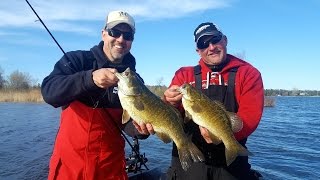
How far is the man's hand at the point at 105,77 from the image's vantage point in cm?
369

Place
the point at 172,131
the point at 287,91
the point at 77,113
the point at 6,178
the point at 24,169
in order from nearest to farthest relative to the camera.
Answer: the point at 172,131 < the point at 77,113 < the point at 6,178 < the point at 24,169 < the point at 287,91

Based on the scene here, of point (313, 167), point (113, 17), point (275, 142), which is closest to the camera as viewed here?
point (113, 17)

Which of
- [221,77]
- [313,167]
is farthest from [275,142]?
[221,77]

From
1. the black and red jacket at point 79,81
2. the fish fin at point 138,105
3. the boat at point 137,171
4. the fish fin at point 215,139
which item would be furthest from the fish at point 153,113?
the boat at point 137,171

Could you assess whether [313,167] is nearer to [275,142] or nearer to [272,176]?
[272,176]

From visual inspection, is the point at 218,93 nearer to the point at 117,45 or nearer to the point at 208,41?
the point at 208,41

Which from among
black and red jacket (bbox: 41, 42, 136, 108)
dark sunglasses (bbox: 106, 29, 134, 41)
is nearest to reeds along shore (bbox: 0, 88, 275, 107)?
black and red jacket (bbox: 41, 42, 136, 108)

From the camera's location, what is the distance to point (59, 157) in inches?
167

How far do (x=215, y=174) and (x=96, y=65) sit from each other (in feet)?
6.17

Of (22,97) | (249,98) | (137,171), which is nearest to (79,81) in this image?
(249,98)

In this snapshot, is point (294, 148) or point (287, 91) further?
point (287, 91)

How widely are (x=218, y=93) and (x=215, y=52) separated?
1.71 ft

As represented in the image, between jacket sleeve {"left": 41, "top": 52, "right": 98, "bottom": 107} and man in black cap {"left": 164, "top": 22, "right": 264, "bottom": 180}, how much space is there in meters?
0.92

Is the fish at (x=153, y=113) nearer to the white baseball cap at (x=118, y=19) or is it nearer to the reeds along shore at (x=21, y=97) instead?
the white baseball cap at (x=118, y=19)
